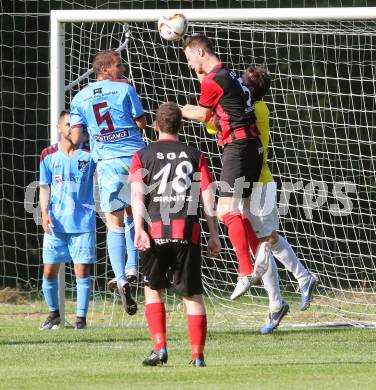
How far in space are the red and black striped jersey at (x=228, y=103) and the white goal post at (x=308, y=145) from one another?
3.01 metres

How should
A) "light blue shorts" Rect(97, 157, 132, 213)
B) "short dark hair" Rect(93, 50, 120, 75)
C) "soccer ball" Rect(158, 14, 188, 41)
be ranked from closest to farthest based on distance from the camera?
Result: "soccer ball" Rect(158, 14, 188, 41), "light blue shorts" Rect(97, 157, 132, 213), "short dark hair" Rect(93, 50, 120, 75)

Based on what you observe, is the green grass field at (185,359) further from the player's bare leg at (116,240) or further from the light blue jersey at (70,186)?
the light blue jersey at (70,186)

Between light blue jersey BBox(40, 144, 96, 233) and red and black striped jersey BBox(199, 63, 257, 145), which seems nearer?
red and black striped jersey BBox(199, 63, 257, 145)

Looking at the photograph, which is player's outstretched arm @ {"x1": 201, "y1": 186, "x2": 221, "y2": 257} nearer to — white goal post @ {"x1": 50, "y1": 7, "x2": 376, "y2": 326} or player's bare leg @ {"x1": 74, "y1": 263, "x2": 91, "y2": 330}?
player's bare leg @ {"x1": 74, "y1": 263, "x2": 91, "y2": 330}

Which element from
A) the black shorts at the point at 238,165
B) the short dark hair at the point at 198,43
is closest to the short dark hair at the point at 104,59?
the short dark hair at the point at 198,43

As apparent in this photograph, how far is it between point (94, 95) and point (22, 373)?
11.0 feet

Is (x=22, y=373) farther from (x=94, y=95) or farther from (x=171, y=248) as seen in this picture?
(x=94, y=95)

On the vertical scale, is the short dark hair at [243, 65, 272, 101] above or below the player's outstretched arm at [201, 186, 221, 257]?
above

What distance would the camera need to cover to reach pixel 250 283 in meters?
9.36

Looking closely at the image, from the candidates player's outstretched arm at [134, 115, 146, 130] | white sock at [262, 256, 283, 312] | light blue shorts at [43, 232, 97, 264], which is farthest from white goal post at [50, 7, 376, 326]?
player's outstretched arm at [134, 115, 146, 130]

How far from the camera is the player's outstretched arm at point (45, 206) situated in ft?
38.7

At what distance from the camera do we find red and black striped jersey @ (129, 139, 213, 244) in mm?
8031

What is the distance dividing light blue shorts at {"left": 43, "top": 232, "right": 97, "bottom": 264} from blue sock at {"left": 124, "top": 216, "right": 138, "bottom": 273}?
44.7 inches

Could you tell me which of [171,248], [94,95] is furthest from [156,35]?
[171,248]
